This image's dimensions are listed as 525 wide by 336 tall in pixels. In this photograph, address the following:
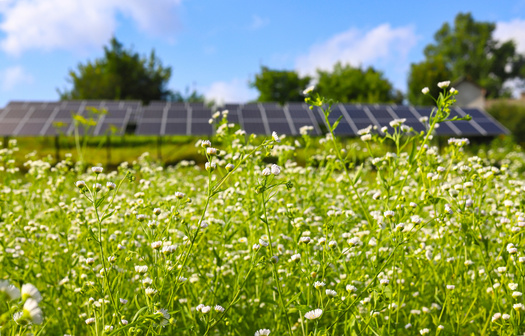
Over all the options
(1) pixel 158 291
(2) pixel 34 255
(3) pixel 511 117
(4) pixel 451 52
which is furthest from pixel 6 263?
(4) pixel 451 52

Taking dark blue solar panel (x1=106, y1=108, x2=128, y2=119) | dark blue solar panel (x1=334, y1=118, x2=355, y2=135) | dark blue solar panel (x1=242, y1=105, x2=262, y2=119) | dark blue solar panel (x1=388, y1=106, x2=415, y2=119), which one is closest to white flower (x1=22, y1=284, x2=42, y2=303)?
dark blue solar panel (x1=334, y1=118, x2=355, y2=135)

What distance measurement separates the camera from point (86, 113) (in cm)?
1716

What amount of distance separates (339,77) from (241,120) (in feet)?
92.4

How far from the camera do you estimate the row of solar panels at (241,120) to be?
13984 millimetres

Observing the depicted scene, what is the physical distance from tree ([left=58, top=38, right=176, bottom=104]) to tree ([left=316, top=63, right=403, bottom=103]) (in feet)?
47.4

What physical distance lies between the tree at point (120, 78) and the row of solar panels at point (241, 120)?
17.8 m

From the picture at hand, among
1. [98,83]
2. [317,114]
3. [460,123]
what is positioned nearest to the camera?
[460,123]

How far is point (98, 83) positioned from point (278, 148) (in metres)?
33.8

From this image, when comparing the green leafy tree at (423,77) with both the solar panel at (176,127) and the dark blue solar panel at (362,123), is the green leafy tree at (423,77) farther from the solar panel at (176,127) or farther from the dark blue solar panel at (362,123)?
the solar panel at (176,127)

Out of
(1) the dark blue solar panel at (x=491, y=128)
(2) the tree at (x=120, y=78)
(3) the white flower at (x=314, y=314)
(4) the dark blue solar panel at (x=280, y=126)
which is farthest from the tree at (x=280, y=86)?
(3) the white flower at (x=314, y=314)

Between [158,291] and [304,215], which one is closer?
[158,291]

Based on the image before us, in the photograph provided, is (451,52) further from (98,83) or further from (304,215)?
(304,215)

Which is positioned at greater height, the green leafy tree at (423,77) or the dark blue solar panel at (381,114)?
the green leafy tree at (423,77)

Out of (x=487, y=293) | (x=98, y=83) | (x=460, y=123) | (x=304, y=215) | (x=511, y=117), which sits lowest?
(x=487, y=293)
